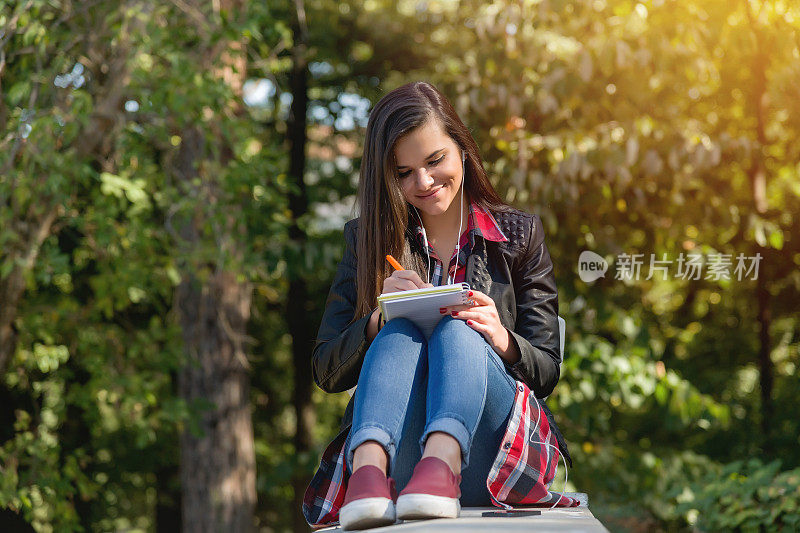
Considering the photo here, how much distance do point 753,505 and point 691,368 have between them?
2.04m

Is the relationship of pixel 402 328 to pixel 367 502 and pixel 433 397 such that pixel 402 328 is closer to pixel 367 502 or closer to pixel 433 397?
pixel 433 397

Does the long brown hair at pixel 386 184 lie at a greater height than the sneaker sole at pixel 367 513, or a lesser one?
greater

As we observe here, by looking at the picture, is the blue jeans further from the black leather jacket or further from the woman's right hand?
the black leather jacket

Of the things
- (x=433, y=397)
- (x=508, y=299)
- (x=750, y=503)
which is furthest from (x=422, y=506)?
(x=750, y=503)

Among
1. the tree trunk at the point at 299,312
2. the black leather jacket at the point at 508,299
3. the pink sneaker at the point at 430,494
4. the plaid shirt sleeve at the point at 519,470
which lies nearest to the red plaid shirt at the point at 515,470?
the plaid shirt sleeve at the point at 519,470

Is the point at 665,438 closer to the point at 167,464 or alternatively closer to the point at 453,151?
the point at 167,464

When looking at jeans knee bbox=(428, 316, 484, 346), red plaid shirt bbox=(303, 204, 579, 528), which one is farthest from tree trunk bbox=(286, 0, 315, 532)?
jeans knee bbox=(428, 316, 484, 346)

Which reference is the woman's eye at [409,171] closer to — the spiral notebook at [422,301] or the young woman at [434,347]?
the young woman at [434,347]

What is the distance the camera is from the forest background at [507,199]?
410cm

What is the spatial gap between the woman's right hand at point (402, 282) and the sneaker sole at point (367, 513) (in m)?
0.53

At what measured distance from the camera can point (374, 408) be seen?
1890 millimetres

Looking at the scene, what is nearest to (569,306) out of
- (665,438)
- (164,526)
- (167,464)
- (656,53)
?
(656,53)

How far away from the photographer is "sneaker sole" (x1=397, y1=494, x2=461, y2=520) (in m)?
1.67

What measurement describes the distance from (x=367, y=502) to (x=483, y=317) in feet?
1.77
